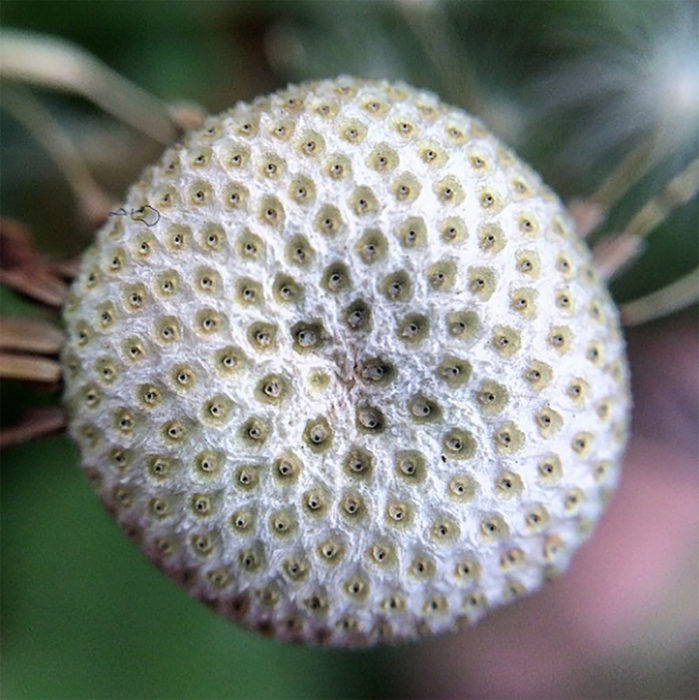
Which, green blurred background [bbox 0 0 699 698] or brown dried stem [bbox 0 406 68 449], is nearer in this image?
brown dried stem [bbox 0 406 68 449]

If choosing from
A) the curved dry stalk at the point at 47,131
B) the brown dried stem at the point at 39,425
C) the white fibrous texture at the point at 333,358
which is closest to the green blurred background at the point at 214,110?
the curved dry stalk at the point at 47,131

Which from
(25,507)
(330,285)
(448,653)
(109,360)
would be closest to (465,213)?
(330,285)

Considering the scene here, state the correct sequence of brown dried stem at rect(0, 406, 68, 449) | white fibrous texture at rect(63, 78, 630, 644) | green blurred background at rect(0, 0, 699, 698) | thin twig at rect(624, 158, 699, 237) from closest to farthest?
white fibrous texture at rect(63, 78, 630, 644), brown dried stem at rect(0, 406, 68, 449), thin twig at rect(624, 158, 699, 237), green blurred background at rect(0, 0, 699, 698)

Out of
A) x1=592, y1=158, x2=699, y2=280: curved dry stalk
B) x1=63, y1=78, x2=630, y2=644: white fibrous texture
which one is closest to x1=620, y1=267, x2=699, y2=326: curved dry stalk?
x1=592, y1=158, x2=699, y2=280: curved dry stalk

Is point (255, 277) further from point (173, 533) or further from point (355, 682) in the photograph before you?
point (355, 682)

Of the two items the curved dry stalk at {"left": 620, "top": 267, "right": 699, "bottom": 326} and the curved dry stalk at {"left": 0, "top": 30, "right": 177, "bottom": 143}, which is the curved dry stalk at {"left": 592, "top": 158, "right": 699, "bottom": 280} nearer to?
the curved dry stalk at {"left": 620, "top": 267, "right": 699, "bottom": 326}

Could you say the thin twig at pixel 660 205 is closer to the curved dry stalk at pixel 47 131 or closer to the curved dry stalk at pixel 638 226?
the curved dry stalk at pixel 638 226
